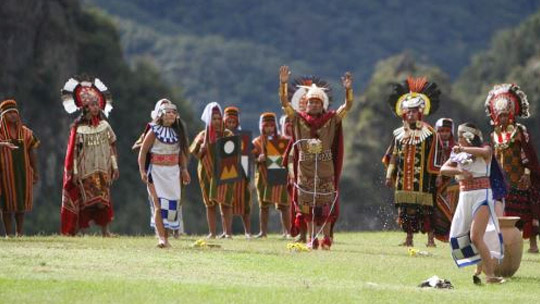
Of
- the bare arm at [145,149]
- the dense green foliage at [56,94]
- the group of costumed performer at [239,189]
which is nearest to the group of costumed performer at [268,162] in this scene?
the group of costumed performer at [239,189]

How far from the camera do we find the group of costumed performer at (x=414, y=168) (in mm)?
25547

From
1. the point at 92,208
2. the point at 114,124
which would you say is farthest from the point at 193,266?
the point at 114,124

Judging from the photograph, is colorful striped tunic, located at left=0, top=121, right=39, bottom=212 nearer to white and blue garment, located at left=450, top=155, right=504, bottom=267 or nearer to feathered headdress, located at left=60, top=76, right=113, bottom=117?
feathered headdress, located at left=60, top=76, right=113, bottom=117

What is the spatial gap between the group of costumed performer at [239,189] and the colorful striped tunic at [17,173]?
3.37 metres

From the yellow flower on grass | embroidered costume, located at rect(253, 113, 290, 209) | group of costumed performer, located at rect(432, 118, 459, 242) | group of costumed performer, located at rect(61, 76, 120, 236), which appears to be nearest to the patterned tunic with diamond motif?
group of costumed performer, located at rect(432, 118, 459, 242)

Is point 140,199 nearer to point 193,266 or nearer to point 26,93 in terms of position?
point 26,93

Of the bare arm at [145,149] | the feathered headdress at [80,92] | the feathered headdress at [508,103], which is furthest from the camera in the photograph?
the feathered headdress at [80,92]

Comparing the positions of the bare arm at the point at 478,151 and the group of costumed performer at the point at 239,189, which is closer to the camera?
the bare arm at the point at 478,151

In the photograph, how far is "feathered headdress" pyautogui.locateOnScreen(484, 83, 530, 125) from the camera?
2458 centimetres

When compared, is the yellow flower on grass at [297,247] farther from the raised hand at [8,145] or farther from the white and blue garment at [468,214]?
the raised hand at [8,145]

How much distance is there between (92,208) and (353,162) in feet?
129

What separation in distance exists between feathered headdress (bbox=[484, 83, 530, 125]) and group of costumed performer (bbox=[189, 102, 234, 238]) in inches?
188

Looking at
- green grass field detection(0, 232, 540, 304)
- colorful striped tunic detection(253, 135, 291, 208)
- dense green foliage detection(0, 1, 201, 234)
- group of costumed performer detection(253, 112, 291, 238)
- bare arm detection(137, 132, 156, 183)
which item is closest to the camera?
green grass field detection(0, 232, 540, 304)

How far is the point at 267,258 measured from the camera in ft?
73.1
